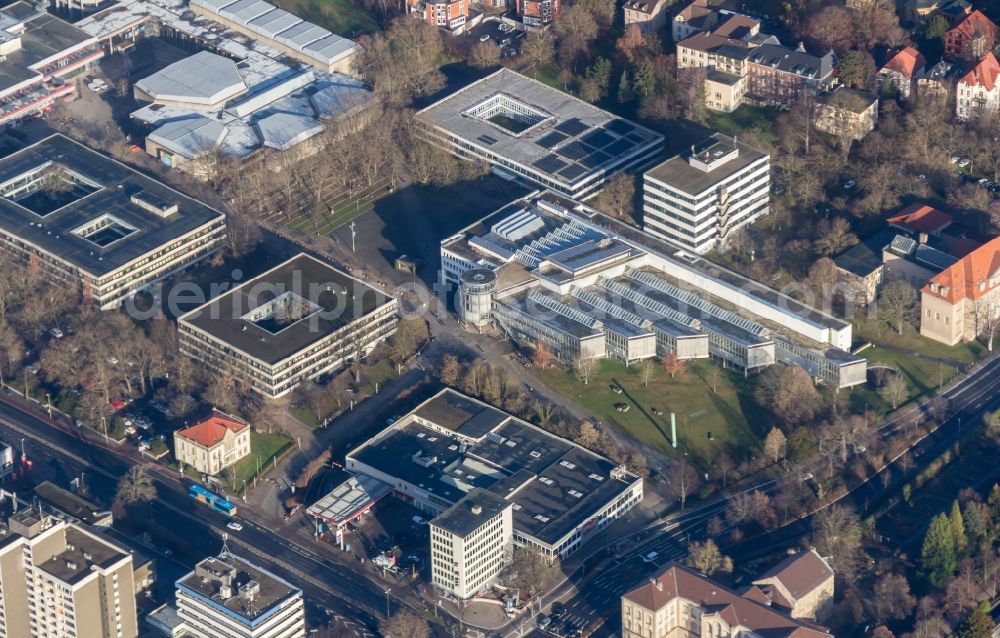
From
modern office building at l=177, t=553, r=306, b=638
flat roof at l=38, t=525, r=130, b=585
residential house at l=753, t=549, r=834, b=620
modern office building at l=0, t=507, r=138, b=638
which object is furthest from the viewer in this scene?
residential house at l=753, t=549, r=834, b=620

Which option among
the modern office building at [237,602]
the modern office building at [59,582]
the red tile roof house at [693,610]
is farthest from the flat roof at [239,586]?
the red tile roof house at [693,610]

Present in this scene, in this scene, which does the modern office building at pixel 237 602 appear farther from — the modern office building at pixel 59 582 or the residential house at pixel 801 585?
the residential house at pixel 801 585

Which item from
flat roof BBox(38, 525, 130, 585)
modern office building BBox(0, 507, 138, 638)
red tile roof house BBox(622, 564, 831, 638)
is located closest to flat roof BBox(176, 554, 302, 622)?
modern office building BBox(0, 507, 138, 638)

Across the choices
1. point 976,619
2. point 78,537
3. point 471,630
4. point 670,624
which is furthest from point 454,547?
point 976,619

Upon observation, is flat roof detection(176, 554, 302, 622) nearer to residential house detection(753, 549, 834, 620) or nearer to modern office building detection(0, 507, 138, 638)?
modern office building detection(0, 507, 138, 638)

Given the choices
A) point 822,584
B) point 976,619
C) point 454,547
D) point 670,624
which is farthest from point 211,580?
point 976,619

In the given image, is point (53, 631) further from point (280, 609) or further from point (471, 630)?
point (471, 630)
